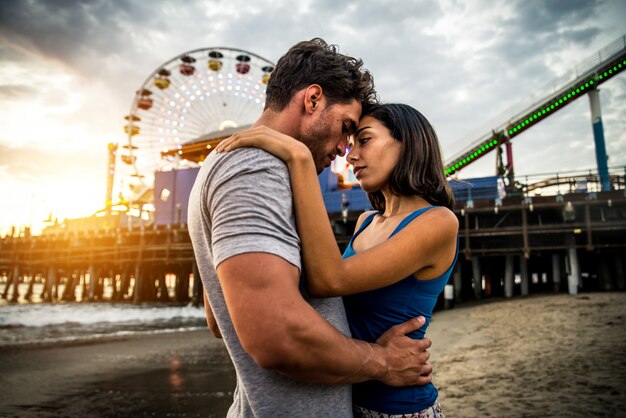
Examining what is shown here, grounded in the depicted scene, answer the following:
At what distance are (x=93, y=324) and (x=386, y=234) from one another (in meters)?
19.6

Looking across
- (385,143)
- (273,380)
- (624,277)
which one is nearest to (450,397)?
(385,143)

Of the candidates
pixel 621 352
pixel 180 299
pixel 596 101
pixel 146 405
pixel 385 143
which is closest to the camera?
pixel 385 143

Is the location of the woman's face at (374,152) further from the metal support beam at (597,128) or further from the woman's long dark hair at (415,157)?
the metal support beam at (597,128)

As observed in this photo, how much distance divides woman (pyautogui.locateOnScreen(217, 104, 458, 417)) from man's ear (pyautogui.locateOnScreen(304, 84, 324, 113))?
286mm

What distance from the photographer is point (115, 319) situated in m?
19.2

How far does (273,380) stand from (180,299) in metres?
28.0

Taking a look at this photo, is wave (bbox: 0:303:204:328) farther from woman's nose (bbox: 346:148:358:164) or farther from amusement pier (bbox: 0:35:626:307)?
woman's nose (bbox: 346:148:358:164)

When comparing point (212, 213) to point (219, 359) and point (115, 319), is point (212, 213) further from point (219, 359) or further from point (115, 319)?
point (115, 319)

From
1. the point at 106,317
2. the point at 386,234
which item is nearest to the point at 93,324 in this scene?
the point at 106,317

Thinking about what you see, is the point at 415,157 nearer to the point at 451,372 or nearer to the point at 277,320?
the point at 277,320

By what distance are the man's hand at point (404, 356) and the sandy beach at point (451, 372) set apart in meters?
4.14

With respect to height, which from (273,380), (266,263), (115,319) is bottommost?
→ (115,319)

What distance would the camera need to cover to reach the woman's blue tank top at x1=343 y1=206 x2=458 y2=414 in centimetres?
151

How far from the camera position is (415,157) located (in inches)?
76.0
